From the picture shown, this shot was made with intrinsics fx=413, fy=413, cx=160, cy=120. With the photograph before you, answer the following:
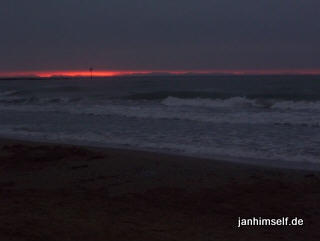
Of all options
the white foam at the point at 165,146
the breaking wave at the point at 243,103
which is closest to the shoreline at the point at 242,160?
the white foam at the point at 165,146

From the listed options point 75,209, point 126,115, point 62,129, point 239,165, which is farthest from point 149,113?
point 75,209

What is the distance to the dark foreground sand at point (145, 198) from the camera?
4787mm

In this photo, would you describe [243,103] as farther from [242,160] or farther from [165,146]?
[242,160]

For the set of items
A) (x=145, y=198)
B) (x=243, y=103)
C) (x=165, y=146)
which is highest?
(x=145, y=198)

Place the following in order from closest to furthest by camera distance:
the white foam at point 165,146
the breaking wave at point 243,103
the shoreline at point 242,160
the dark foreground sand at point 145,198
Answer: the dark foreground sand at point 145,198 → the shoreline at point 242,160 → the white foam at point 165,146 → the breaking wave at point 243,103

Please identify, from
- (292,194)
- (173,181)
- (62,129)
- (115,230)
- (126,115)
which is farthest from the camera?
(126,115)

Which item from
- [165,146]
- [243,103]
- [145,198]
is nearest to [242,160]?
[165,146]

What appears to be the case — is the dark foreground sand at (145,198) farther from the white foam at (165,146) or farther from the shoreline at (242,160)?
the white foam at (165,146)

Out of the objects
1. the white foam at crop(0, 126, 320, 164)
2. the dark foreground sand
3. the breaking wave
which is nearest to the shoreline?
the white foam at crop(0, 126, 320, 164)

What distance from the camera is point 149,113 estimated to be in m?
22.1

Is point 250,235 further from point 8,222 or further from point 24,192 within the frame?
point 24,192

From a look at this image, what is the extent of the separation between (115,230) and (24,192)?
277 centimetres

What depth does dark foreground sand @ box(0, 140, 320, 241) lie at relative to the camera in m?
4.79

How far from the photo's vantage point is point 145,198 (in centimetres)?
654
